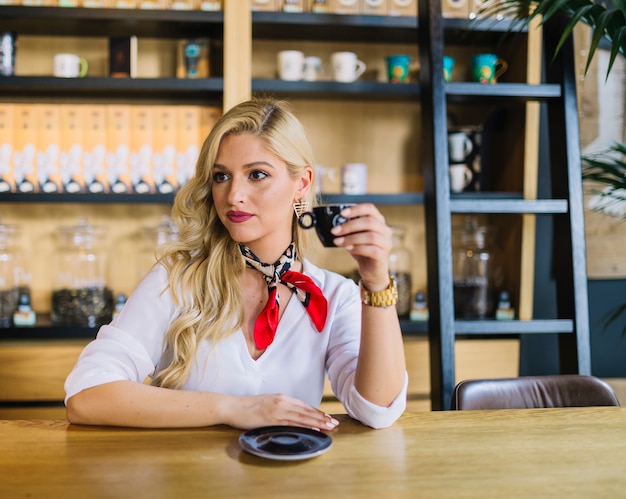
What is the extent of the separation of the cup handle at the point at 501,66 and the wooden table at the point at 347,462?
6.69ft

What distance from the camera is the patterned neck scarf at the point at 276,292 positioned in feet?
5.28

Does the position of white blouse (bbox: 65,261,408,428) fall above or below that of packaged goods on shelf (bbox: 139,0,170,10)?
below

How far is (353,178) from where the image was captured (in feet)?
9.47

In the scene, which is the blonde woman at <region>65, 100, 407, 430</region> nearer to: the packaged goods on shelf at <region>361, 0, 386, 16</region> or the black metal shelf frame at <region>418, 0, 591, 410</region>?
the black metal shelf frame at <region>418, 0, 591, 410</region>

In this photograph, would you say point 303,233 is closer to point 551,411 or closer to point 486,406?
point 486,406

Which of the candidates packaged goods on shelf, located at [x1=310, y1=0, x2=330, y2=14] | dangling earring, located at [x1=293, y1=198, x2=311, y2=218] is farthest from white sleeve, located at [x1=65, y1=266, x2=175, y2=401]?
packaged goods on shelf, located at [x1=310, y1=0, x2=330, y2=14]

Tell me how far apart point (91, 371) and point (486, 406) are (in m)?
0.90

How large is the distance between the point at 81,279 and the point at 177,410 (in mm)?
1752

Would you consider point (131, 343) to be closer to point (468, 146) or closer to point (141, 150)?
point (141, 150)

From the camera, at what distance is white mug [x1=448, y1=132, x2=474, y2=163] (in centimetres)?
297

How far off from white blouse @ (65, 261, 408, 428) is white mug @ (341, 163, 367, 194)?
3.90ft

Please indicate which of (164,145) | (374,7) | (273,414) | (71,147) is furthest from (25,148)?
(273,414)

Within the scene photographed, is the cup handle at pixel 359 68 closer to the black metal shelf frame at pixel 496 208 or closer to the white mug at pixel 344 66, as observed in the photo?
the white mug at pixel 344 66

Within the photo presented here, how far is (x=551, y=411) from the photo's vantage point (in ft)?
4.87
